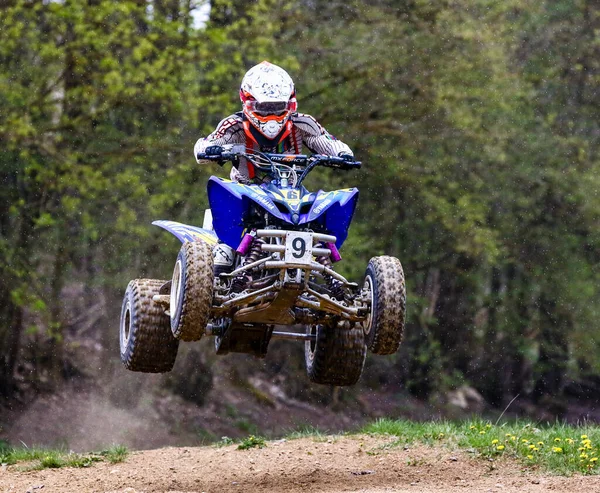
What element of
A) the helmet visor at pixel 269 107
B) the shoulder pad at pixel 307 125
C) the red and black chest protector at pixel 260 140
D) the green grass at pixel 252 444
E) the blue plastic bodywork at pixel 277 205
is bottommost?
the green grass at pixel 252 444

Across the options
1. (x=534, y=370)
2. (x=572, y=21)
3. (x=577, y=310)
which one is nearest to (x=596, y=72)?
(x=572, y=21)

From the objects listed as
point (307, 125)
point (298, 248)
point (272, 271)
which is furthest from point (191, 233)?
point (298, 248)

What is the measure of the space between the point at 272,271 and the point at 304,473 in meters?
2.32

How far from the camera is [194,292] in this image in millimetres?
7223

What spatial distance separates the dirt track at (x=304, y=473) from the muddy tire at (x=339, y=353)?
0.91 m

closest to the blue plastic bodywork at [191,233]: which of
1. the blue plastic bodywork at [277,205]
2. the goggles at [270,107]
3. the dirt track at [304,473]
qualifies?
the blue plastic bodywork at [277,205]

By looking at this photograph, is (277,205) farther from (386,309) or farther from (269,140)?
(386,309)

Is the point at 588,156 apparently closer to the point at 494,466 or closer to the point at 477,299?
the point at 477,299

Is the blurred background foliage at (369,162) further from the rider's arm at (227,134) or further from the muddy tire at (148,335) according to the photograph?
the rider's arm at (227,134)

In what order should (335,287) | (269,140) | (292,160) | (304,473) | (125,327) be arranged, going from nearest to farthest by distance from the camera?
1. (335,287)
2. (292,160)
3. (269,140)
4. (304,473)
5. (125,327)

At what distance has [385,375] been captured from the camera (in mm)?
20594

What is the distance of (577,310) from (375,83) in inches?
257

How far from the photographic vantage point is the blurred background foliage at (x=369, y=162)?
1669 centimetres

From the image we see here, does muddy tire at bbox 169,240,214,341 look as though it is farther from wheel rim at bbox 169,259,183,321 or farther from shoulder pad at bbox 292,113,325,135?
shoulder pad at bbox 292,113,325,135
